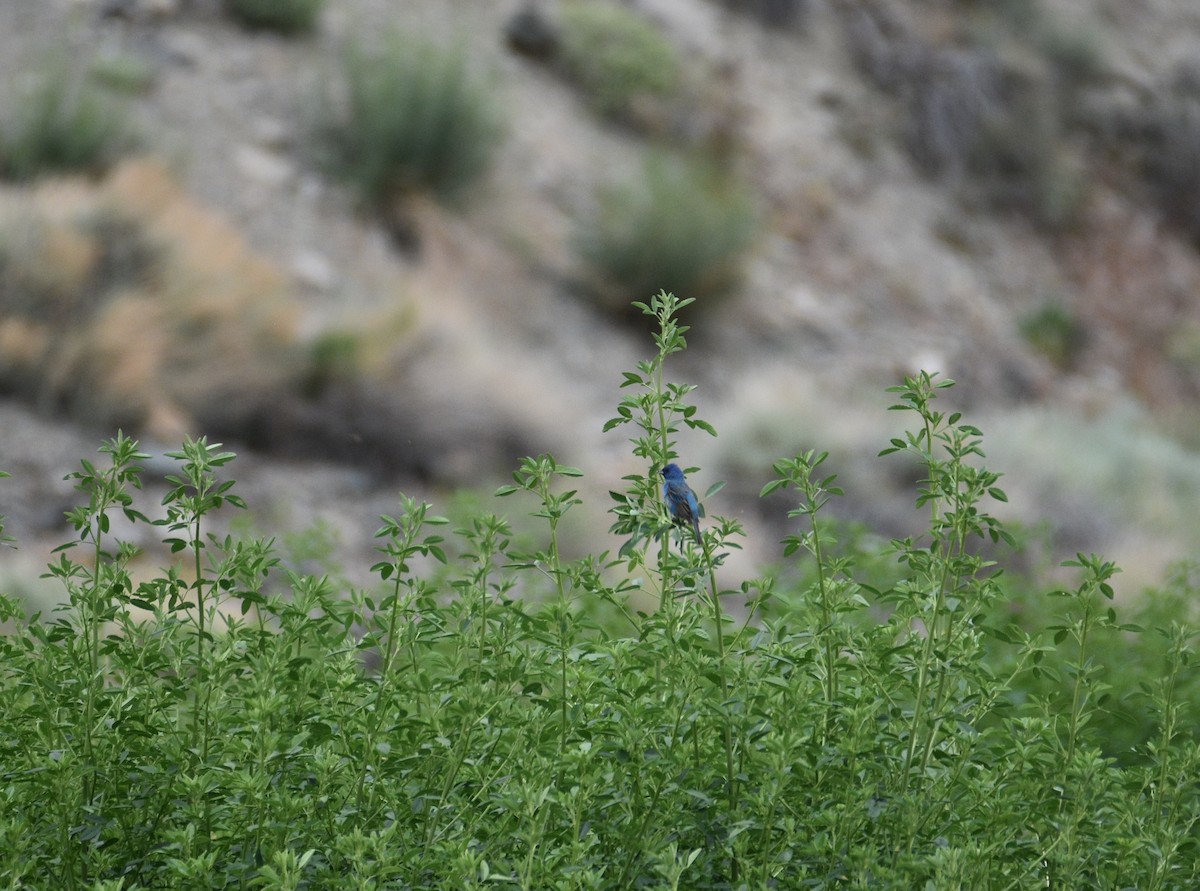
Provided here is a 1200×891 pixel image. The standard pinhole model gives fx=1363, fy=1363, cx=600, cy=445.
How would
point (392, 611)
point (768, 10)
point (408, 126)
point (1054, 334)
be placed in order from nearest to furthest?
point (392, 611) → point (408, 126) → point (1054, 334) → point (768, 10)

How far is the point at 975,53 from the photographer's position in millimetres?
12305

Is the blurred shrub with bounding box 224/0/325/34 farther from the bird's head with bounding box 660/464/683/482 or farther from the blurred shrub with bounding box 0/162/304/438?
the bird's head with bounding box 660/464/683/482

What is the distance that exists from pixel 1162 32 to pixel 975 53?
2.94 m

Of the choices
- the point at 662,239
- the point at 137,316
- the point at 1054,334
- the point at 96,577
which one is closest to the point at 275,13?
the point at 662,239

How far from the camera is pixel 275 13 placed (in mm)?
9320

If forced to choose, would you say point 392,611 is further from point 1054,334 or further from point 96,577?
point 1054,334

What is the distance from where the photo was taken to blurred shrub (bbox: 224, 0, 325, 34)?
9.26 m

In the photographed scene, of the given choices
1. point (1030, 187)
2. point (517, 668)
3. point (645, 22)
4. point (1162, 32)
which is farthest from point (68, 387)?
point (1162, 32)

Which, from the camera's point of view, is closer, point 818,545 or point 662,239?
point 818,545

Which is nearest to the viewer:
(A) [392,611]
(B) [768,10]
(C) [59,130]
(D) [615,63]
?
(A) [392,611]

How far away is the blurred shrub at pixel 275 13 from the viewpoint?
9.26 metres

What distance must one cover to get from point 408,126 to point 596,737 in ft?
23.8

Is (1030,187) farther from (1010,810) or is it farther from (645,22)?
(1010,810)

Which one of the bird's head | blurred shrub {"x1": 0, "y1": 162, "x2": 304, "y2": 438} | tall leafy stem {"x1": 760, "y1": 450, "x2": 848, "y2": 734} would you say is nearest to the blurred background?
blurred shrub {"x1": 0, "y1": 162, "x2": 304, "y2": 438}
